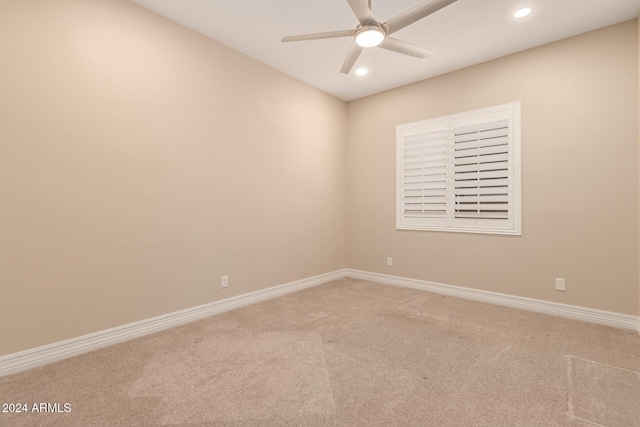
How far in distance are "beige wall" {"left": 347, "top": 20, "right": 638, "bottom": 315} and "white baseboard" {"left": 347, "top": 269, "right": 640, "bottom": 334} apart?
0.22ft

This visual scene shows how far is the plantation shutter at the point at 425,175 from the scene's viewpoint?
392 cm

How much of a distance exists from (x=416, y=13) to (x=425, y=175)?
2.34 metres

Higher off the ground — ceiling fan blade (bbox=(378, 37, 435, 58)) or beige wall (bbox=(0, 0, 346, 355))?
ceiling fan blade (bbox=(378, 37, 435, 58))

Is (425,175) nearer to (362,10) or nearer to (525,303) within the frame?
(525,303)

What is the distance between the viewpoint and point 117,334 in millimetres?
2514

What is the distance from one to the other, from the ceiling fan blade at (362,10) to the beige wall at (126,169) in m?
1.78

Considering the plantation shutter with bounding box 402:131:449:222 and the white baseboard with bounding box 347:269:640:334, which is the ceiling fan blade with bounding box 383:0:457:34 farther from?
the white baseboard with bounding box 347:269:640:334

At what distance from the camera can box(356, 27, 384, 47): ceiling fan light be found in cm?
212

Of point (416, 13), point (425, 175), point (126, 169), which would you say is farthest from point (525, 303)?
point (126, 169)

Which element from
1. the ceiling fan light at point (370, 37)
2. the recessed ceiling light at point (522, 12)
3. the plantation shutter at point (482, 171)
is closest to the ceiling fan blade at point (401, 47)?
the ceiling fan light at point (370, 37)

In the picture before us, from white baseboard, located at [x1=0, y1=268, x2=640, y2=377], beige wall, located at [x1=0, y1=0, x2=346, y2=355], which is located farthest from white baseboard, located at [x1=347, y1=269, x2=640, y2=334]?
beige wall, located at [x1=0, y1=0, x2=346, y2=355]

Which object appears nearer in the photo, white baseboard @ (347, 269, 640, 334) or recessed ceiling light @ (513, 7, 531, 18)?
recessed ceiling light @ (513, 7, 531, 18)

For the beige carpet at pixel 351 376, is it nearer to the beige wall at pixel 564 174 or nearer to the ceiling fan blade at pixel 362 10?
the beige wall at pixel 564 174

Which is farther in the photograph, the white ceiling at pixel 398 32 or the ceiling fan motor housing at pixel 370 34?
the white ceiling at pixel 398 32
